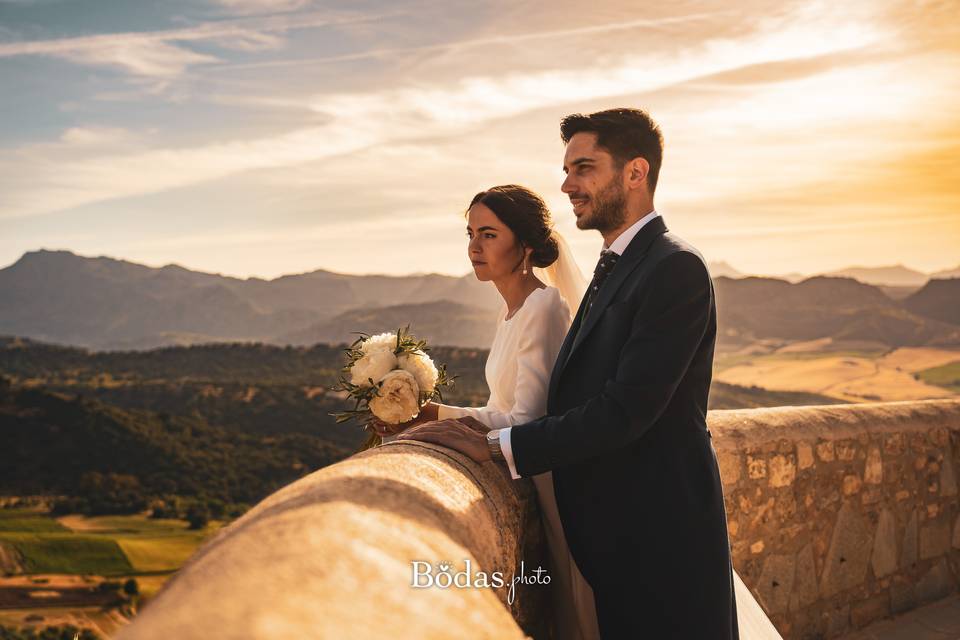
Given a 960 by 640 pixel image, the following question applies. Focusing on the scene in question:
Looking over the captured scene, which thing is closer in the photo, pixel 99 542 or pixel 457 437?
pixel 457 437

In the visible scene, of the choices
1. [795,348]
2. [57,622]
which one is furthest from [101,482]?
[795,348]

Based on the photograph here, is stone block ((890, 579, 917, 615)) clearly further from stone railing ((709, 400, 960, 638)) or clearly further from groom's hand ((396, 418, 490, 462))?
groom's hand ((396, 418, 490, 462))

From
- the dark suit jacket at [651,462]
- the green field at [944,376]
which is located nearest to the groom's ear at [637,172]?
the dark suit jacket at [651,462]

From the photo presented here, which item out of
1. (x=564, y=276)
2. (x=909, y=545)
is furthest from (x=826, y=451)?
(x=564, y=276)

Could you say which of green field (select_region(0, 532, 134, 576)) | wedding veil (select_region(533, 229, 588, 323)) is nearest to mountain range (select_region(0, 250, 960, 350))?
green field (select_region(0, 532, 134, 576))

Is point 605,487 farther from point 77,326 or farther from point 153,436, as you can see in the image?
point 77,326

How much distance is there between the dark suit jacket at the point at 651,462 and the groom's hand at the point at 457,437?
0.38 ft

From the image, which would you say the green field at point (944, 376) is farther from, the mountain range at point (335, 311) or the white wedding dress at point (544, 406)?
the white wedding dress at point (544, 406)

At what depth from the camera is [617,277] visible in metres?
2.31

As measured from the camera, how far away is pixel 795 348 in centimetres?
8269

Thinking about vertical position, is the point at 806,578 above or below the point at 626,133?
below

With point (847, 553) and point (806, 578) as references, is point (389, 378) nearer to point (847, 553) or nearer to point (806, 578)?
point (806, 578)

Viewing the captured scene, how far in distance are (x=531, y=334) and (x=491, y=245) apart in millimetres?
497

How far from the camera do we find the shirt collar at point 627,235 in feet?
7.88
